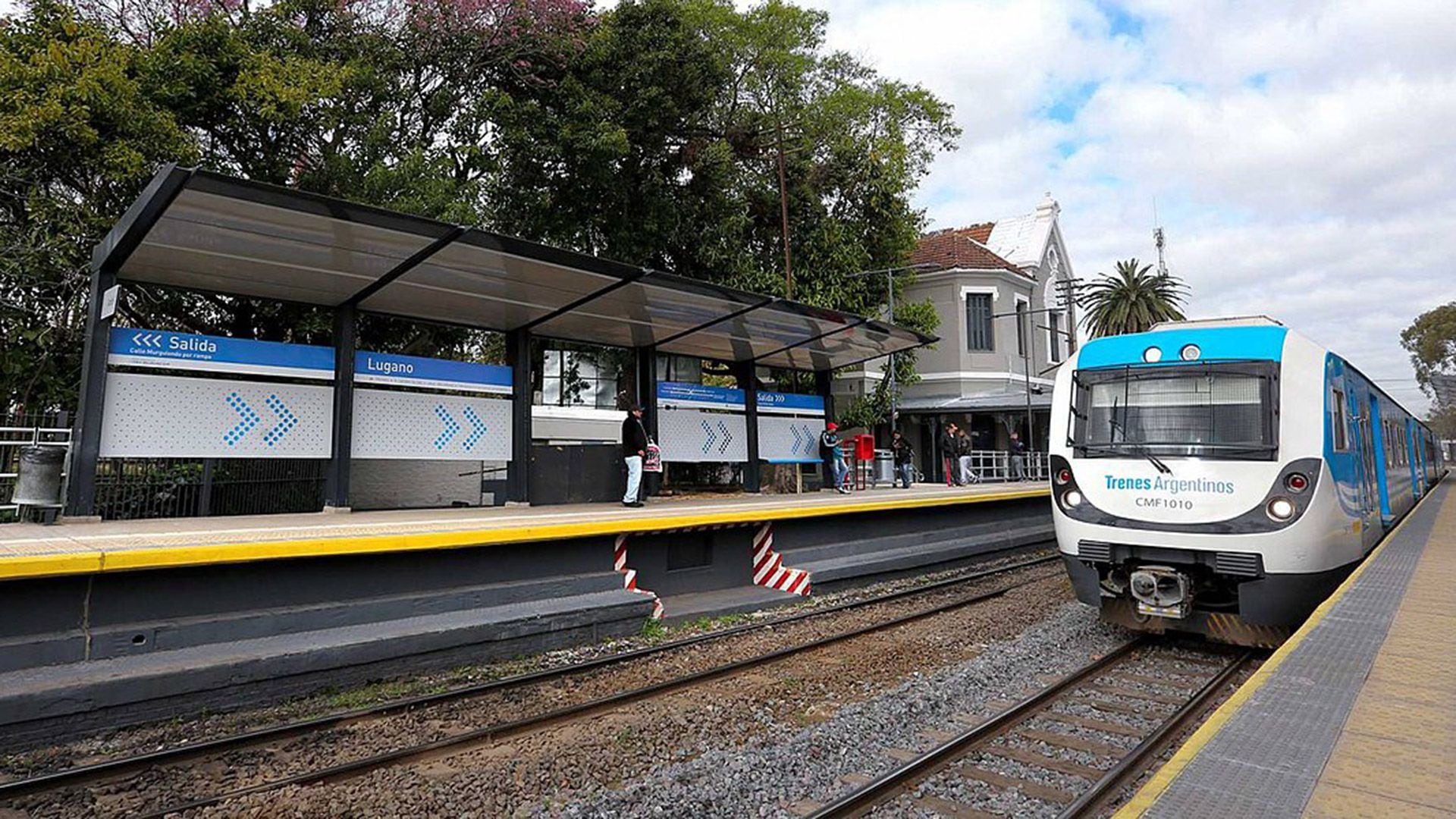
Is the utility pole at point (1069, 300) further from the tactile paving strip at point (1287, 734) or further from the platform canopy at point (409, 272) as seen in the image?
the tactile paving strip at point (1287, 734)

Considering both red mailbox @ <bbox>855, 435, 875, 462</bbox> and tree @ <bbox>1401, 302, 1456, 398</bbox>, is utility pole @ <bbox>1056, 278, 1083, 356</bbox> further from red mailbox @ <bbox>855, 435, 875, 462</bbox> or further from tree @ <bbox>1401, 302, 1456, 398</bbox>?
tree @ <bbox>1401, 302, 1456, 398</bbox>

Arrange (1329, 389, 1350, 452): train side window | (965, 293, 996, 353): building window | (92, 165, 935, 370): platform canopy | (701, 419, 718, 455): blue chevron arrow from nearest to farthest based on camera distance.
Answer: (1329, 389, 1350, 452): train side window → (92, 165, 935, 370): platform canopy → (701, 419, 718, 455): blue chevron arrow → (965, 293, 996, 353): building window

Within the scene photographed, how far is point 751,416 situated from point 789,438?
50.6 inches

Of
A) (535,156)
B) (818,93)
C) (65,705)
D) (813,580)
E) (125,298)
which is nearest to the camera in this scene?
(65,705)

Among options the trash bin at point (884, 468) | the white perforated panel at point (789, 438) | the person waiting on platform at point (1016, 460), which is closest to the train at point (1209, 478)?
the white perforated panel at point (789, 438)

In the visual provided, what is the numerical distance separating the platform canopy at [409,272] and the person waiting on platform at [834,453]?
3.18 meters

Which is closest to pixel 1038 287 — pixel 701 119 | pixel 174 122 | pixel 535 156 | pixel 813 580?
pixel 701 119

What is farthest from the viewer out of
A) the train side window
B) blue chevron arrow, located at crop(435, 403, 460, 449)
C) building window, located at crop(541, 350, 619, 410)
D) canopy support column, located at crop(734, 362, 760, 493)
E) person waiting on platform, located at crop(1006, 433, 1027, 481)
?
person waiting on platform, located at crop(1006, 433, 1027, 481)

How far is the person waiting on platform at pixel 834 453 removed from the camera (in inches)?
643

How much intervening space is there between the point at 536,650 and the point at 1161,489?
5753 millimetres

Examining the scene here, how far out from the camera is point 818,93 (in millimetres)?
24703

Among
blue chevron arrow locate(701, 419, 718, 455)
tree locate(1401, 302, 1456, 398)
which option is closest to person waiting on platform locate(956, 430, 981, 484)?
blue chevron arrow locate(701, 419, 718, 455)

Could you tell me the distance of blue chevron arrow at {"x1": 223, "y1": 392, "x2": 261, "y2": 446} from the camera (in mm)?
8844

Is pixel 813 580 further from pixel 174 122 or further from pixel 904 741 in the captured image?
pixel 174 122
